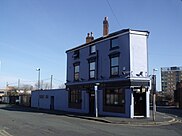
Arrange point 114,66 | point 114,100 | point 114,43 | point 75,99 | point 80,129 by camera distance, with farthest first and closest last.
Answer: point 75,99 < point 114,43 < point 114,66 < point 114,100 < point 80,129

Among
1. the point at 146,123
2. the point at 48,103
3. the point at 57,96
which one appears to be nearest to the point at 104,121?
the point at 146,123

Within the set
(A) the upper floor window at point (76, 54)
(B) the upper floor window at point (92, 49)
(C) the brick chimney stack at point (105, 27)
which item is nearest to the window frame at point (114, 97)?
(B) the upper floor window at point (92, 49)

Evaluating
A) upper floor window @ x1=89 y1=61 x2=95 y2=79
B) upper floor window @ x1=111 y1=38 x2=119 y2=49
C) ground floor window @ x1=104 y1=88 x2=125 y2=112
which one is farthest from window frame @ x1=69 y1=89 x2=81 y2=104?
upper floor window @ x1=111 y1=38 x2=119 y2=49

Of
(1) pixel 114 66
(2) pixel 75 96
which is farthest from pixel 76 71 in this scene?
(1) pixel 114 66

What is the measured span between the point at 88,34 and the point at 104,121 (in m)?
16.1

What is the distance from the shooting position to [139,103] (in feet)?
91.4

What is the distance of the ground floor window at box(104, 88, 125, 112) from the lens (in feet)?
92.4

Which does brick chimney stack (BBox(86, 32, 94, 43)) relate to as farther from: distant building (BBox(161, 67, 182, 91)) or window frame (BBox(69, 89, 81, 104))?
distant building (BBox(161, 67, 182, 91))

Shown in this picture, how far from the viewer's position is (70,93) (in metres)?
38.6

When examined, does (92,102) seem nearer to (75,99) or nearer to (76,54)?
(75,99)

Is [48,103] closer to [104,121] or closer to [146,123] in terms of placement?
[104,121]

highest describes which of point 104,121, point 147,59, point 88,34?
point 88,34

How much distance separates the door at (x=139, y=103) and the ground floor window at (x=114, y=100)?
1.17m

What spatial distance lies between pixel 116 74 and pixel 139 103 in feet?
12.5
